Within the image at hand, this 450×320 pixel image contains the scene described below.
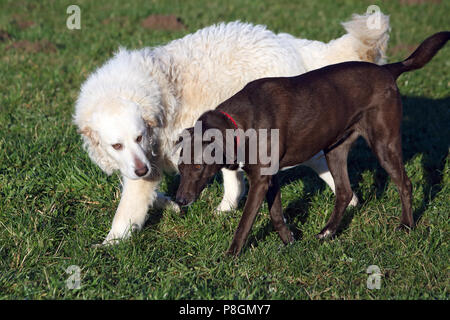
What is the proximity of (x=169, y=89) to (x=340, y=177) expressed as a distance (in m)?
1.70

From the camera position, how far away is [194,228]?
4.72 metres

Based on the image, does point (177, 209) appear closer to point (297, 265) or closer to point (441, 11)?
point (297, 265)

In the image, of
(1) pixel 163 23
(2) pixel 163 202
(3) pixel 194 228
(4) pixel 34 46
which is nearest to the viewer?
(3) pixel 194 228

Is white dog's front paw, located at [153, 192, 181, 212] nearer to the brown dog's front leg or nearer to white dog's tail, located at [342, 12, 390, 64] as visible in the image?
the brown dog's front leg

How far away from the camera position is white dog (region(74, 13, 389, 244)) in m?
4.39

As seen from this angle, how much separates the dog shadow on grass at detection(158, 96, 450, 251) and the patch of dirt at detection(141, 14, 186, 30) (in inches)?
173

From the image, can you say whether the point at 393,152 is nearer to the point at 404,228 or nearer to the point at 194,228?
the point at 404,228
